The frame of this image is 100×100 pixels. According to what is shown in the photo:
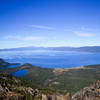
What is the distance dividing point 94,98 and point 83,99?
8.39 feet

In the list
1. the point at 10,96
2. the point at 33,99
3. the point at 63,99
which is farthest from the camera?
the point at 33,99

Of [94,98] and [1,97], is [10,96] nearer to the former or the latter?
[1,97]

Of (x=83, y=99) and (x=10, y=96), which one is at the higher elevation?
(x=10, y=96)

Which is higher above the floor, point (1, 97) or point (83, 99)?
point (1, 97)

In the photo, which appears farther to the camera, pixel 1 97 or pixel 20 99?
pixel 20 99

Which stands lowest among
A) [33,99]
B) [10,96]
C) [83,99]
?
[33,99]

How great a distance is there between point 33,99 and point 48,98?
12648 mm

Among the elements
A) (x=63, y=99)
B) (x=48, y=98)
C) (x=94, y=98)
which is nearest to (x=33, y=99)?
(x=48, y=98)

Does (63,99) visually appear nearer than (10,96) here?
Yes

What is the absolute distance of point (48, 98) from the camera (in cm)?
2483

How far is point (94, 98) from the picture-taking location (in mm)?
24859

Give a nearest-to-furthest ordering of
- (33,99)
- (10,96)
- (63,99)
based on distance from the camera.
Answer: (63,99) < (10,96) < (33,99)

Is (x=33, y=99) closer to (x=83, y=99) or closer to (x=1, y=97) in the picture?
(x=1, y=97)

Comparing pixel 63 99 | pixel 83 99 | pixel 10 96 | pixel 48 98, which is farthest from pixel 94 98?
pixel 10 96
